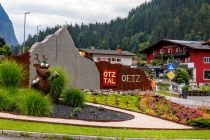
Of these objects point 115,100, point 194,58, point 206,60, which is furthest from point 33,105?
point 206,60

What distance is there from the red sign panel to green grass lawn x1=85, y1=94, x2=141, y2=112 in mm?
2173

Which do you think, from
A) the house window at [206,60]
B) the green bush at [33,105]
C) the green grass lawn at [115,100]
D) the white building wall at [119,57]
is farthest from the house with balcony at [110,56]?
the green bush at [33,105]

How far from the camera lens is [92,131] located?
1497cm

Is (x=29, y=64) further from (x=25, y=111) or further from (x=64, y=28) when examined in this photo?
(x=25, y=111)

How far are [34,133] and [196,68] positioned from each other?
66548 mm

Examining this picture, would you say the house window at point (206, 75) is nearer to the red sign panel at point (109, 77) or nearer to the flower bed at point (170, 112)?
the red sign panel at point (109, 77)

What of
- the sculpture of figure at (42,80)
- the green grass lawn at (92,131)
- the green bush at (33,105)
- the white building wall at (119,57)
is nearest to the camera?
the green grass lawn at (92,131)

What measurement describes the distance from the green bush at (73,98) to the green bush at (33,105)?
375 cm

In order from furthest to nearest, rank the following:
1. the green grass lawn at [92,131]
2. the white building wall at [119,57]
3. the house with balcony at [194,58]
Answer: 1. the white building wall at [119,57]
2. the house with balcony at [194,58]
3. the green grass lawn at [92,131]

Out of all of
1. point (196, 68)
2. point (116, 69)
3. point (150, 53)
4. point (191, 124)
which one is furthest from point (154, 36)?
point (191, 124)

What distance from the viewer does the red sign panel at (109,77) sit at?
1361 inches

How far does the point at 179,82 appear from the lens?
2432 inches

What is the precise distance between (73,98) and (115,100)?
701 cm

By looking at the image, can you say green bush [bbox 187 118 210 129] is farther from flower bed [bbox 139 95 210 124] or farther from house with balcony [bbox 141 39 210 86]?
house with balcony [bbox 141 39 210 86]
